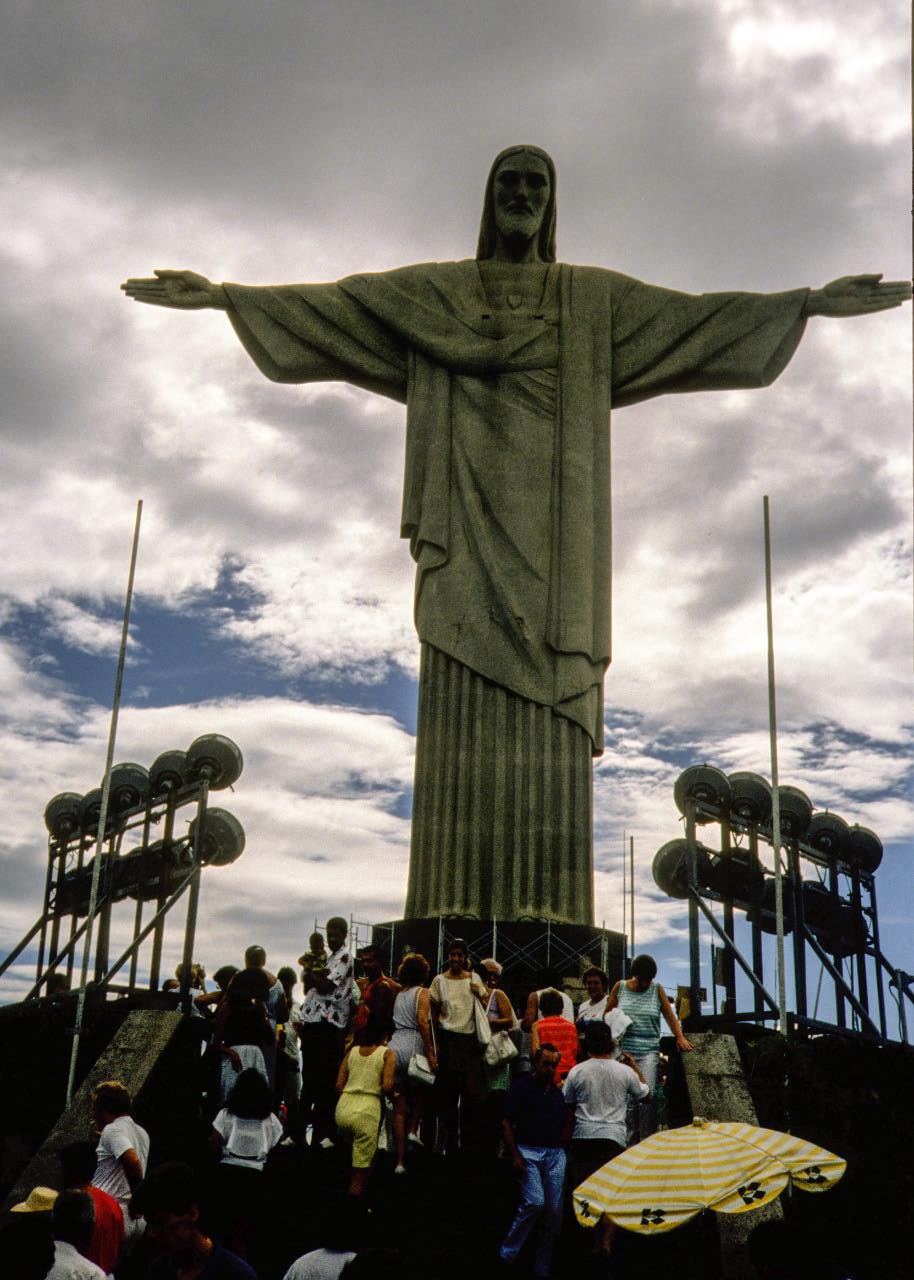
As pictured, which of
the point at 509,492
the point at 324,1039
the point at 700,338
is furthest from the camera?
the point at 700,338

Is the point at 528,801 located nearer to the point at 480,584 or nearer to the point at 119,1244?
the point at 480,584

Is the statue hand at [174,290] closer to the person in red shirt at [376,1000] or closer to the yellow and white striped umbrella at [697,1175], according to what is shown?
the person in red shirt at [376,1000]

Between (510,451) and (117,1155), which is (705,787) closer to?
(510,451)

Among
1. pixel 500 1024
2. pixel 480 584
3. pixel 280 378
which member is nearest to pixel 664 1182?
pixel 500 1024

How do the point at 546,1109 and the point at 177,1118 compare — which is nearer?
the point at 546,1109

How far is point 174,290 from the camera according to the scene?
1742 cm

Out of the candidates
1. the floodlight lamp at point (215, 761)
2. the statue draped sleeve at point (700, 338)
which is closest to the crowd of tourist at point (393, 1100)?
the statue draped sleeve at point (700, 338)

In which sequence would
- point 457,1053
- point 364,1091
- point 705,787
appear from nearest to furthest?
point 364,1091 → point 457,1053 → point 705,787

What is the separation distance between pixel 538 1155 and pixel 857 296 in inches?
440

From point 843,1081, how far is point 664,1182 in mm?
4291

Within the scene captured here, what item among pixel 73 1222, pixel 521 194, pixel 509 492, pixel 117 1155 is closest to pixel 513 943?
pixel 509 492

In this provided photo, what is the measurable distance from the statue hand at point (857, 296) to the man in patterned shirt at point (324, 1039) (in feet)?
31.0

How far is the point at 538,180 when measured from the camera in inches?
703

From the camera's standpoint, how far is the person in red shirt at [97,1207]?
748 centimetres
